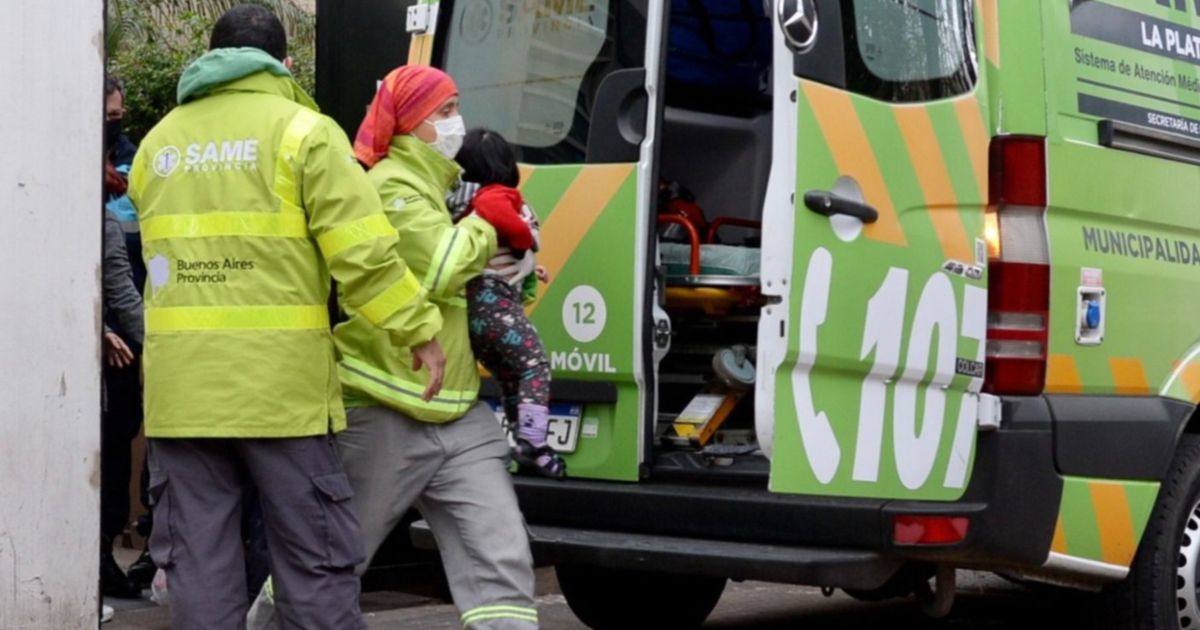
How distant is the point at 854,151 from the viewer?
5023 millimetres

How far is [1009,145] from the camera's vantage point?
17.0 ft

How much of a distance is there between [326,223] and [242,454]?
55 cm

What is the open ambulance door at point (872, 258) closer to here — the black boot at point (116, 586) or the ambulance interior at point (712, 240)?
the ambulance interior at point (712, 240)

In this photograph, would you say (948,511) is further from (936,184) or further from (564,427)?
(564,427)

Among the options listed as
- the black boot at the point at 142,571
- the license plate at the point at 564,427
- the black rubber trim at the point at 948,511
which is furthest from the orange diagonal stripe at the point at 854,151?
the black boot at the point at 142,571

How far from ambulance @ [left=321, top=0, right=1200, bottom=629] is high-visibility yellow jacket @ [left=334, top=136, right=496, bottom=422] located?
77 centimetres

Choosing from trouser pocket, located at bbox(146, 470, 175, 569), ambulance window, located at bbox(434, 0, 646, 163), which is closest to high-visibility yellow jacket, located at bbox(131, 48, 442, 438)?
trouser pocket, located at bbox(146, 470, 175, 569)

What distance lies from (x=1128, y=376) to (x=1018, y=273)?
53 centimetres

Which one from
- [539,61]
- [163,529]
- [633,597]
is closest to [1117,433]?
[633,597]

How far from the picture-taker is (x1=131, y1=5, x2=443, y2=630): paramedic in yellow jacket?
4262mm

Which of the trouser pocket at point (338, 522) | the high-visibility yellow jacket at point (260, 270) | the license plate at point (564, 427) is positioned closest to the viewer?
the high-visibility yellow jacket at point (260, 270)

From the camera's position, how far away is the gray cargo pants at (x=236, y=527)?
433 cm

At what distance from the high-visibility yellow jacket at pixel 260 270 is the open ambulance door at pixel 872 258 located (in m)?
1.05

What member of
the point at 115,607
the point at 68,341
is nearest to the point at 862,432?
the point at 68,341
